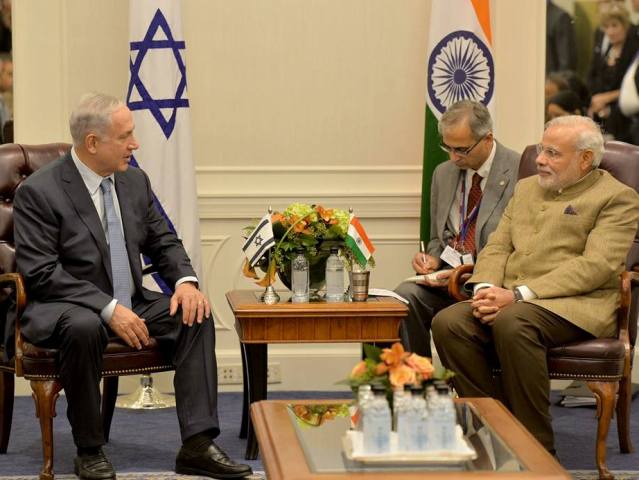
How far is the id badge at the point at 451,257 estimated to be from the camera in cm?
516

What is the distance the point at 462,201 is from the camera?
5293 mm

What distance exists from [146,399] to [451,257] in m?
1.74

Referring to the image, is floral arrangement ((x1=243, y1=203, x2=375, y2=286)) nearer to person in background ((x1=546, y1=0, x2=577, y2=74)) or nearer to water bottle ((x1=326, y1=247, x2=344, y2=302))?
water bottle ((x1=326, y1=247, x2=344, y2=302))

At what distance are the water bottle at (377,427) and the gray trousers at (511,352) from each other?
1.55 meters

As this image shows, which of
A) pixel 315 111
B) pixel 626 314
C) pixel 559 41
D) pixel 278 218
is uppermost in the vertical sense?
pixel 559 41

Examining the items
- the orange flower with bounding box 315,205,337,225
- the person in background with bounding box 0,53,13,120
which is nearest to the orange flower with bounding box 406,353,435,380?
the orange flower with bounding box 315,205,337,225

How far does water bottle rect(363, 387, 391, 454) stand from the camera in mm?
2906

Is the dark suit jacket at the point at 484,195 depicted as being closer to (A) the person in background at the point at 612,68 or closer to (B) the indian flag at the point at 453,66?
(B) the indian flag at the point at 453,66

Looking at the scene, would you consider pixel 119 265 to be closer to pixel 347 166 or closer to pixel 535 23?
pixel 347 166

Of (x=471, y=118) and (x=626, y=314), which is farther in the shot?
(x=471, y=118)

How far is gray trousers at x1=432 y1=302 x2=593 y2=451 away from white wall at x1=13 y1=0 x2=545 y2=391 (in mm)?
1626

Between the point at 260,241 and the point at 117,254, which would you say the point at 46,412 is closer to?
the point at 117,254

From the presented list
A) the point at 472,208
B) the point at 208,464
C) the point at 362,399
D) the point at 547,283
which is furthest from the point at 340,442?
the point at 472,208

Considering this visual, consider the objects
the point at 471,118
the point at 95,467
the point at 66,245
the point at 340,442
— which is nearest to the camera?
the point at 340,442
